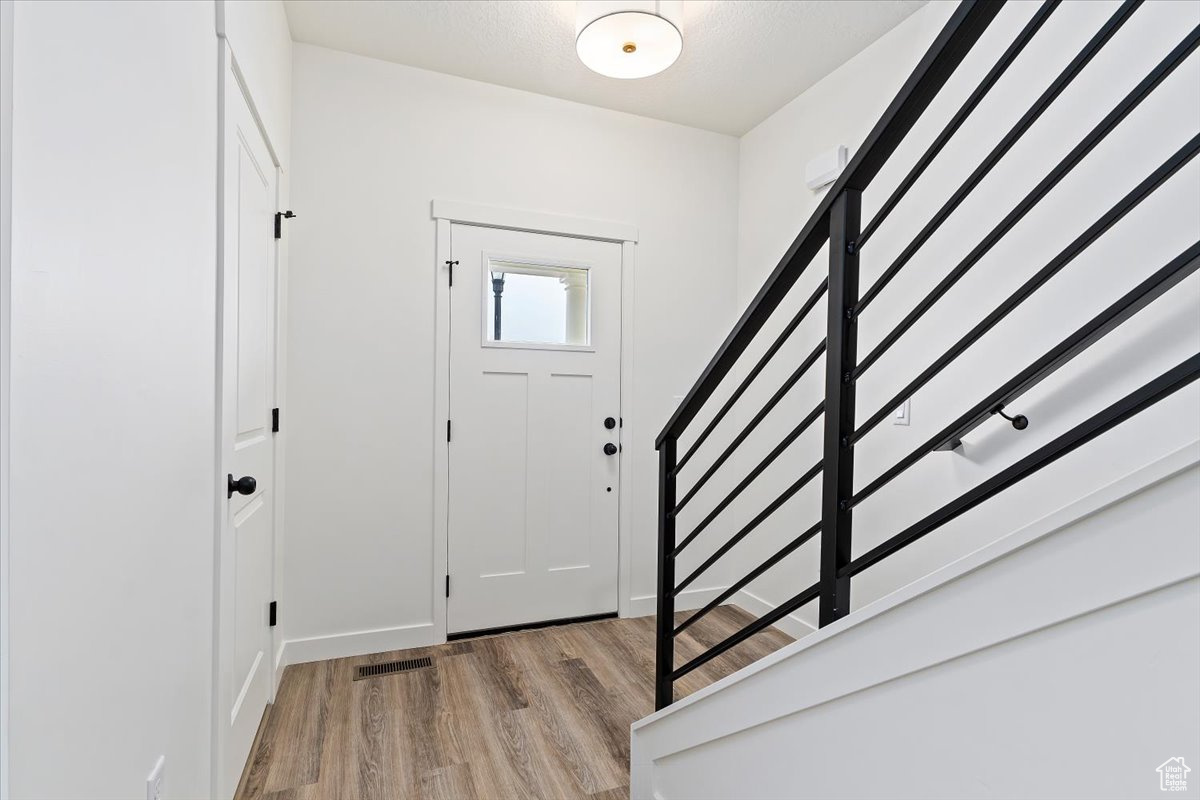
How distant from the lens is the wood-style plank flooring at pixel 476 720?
6.03 feet

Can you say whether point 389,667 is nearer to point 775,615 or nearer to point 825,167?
point 775,615

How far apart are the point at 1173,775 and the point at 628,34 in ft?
8.22

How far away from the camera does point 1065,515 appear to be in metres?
0.62

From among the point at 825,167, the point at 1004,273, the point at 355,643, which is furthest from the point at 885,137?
the point at 355,643

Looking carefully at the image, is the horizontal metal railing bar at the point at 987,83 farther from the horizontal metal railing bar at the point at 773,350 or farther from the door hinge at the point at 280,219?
the door hinge at the point at 280,219

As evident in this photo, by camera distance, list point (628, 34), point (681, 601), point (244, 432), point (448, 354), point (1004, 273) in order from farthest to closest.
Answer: point (681, 601), point (448, 354), point (628, 34), point (1004, 273), point (244, 432)

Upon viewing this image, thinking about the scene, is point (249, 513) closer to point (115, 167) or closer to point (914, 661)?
point (115, 167)

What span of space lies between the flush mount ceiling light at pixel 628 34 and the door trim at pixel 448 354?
0.83 meters

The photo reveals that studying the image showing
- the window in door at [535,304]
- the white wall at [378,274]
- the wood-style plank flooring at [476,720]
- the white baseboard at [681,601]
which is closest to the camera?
the wood-style plank flooring at [476,720]

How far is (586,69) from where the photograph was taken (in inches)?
110

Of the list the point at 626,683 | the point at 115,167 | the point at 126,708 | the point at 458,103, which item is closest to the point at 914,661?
the point at 126,708

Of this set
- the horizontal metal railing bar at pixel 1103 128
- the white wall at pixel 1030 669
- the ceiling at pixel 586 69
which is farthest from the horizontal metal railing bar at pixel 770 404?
the ceiling at pixel 586 69

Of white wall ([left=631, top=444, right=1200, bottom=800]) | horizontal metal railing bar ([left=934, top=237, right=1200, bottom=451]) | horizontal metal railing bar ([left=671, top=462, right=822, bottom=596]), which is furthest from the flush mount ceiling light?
white wall ([left=631, top=444, right=1200, bottom=800])

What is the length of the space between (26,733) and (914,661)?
1085mm
